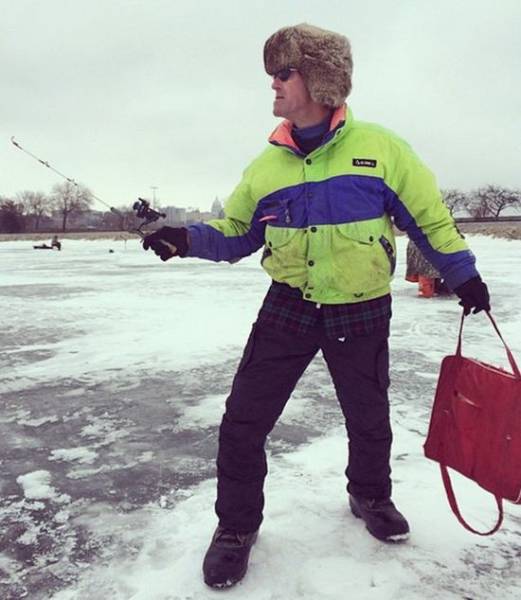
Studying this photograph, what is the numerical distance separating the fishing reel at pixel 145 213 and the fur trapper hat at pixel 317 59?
76cm

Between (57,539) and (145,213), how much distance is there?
1.38m

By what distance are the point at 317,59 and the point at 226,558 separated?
5.99 ft

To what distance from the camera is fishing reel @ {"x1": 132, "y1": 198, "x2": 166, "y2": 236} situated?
8.18ft

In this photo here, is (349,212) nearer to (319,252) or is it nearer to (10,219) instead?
(319,252)

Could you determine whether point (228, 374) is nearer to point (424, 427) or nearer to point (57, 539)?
point (424, 427)

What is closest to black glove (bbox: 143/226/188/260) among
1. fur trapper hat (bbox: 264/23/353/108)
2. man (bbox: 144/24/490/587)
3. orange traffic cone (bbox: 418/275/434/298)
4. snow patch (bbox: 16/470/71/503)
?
man (bbox: 144/24/490/587)

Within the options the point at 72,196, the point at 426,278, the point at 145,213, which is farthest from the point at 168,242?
the point at 72,196

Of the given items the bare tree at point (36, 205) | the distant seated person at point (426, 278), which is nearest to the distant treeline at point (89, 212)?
the bare tree at point (36, 205)

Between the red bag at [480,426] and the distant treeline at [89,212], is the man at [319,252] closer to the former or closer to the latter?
the red bag at [480,426]

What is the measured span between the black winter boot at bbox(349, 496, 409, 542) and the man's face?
154 cm

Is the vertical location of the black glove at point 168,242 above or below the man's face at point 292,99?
below

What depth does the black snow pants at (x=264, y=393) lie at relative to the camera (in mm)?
2207

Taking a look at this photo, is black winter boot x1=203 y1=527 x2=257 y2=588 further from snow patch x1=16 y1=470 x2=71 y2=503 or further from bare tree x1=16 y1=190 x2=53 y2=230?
bare tree x1=16 y1=190 x2=53 y2=230

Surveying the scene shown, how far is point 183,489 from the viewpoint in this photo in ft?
8.96
